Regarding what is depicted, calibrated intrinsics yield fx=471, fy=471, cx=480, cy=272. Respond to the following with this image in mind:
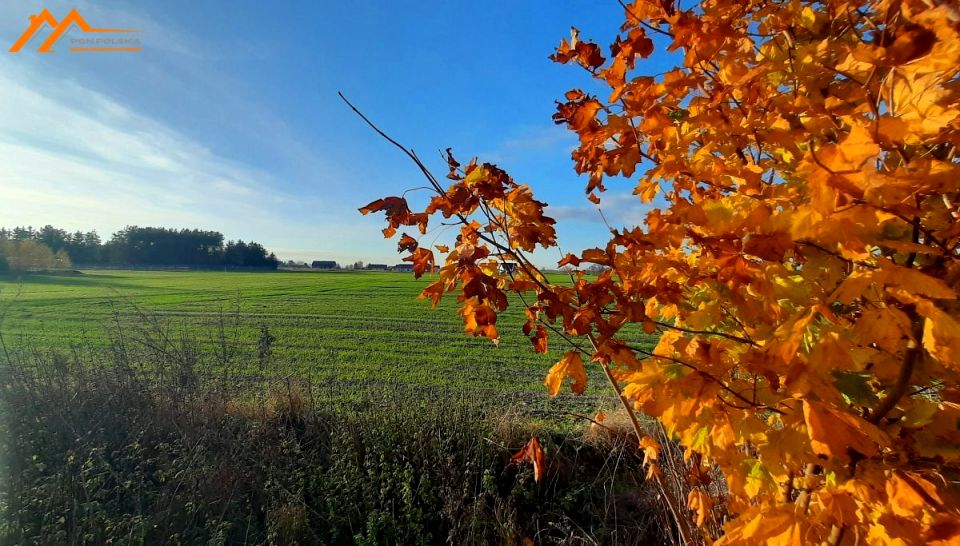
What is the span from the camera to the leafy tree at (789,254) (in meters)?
0.83

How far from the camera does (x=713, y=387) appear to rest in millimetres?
1240

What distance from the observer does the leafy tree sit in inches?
32.7

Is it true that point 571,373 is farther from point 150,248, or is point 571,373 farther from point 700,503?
point 150,248

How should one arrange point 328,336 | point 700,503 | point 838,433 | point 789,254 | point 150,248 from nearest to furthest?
point 838,433, point 789,254, point 700,503, point 328,336, point 150,248

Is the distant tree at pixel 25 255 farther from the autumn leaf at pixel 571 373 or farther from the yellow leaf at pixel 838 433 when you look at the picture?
the yellow leaf at pixel 838 433

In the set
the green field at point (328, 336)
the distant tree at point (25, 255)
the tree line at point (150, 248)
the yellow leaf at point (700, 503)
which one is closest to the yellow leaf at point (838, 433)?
the yellow leaf at point (700, 503)

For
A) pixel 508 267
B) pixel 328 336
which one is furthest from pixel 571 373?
pixel 328 336

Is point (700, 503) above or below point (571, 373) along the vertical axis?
below

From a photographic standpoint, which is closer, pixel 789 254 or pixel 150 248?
pixel 789 254

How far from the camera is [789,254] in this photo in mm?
1428

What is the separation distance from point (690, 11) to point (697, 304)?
0.94 meters

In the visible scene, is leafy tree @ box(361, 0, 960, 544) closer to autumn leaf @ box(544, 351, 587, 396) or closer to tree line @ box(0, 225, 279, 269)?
autumn leaf @ box(544, 351, 587, 396)

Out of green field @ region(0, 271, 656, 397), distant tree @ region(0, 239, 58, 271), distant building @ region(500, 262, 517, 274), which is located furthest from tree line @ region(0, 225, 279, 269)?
distant building @ region(500, 262, 517, 274)

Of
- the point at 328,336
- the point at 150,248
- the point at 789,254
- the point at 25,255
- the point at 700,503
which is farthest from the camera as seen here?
the point at 150,248
